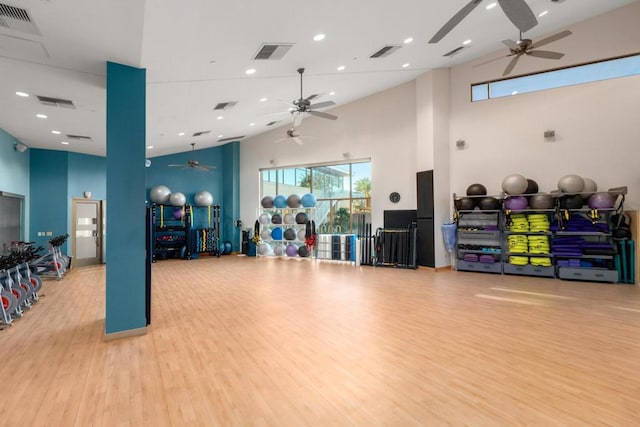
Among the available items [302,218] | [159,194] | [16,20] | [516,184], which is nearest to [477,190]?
[516,184]

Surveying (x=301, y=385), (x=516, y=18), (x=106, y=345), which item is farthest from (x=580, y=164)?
(x=106, y=345)

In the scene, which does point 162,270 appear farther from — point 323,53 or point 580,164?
point 580,164

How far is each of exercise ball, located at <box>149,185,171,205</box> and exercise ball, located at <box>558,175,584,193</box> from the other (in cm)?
1086

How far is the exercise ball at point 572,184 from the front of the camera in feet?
21.6

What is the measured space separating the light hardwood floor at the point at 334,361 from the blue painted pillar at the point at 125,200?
1.44 feet

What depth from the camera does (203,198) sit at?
37.8ft

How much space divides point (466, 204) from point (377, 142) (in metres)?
3.10

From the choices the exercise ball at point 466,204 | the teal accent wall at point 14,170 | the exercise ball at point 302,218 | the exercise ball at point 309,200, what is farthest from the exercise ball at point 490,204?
the teal accent wall at point 14,170

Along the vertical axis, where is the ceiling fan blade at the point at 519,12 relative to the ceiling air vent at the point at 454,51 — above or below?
below

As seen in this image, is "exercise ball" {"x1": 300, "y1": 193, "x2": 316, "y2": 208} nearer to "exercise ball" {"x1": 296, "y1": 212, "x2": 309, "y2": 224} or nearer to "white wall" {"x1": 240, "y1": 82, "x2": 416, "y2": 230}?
"exercise ball" {"x1": 296, "y1": 212, "x2": 309, "y2": 224}

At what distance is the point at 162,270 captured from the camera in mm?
8703

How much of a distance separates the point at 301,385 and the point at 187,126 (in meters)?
7.53

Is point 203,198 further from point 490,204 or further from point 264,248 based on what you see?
point 490,204

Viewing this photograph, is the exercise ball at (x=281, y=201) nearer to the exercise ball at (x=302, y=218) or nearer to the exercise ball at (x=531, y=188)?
the exercise ball at (x=302, y=218)
